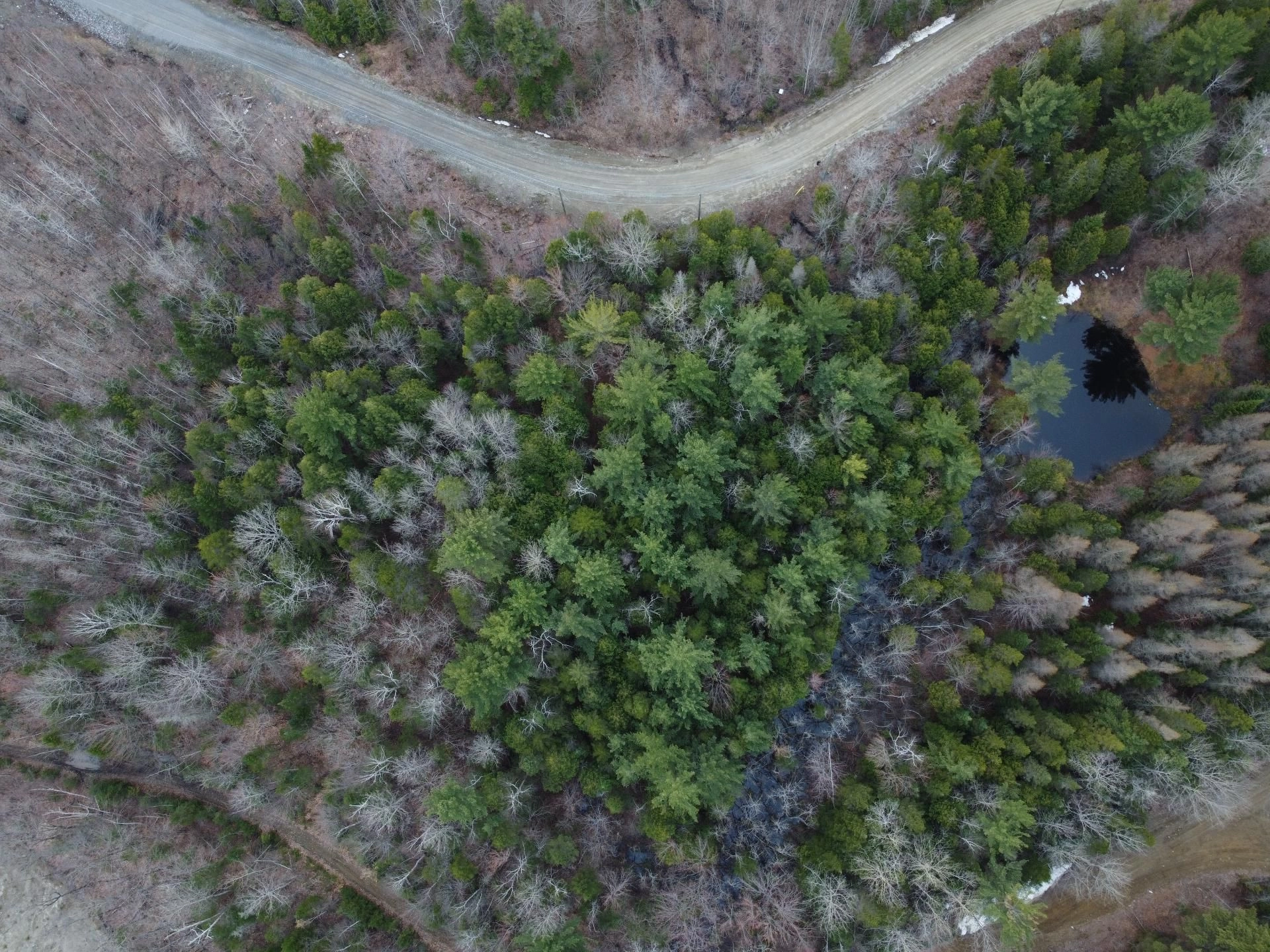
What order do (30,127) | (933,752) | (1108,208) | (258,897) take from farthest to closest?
(30,127) → (1108,208) → (258,897) → (933,752)

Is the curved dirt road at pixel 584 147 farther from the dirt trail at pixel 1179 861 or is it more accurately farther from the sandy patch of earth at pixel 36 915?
the sandy patch of earth at pixel 36 915

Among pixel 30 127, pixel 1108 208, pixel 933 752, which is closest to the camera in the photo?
Result: pixel 933 752

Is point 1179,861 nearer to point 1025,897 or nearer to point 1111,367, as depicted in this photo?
point 1025,897

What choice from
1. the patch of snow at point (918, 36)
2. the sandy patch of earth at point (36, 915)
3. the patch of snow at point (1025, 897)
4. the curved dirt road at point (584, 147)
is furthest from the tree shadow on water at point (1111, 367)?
the sandy patch of earth at point (36, 915)

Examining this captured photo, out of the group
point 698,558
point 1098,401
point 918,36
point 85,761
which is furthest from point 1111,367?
point 85,761

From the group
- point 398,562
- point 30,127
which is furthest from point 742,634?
point 30,127

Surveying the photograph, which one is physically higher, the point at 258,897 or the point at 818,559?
the point at 818,559

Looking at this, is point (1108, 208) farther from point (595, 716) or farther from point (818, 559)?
point (595, 716)
